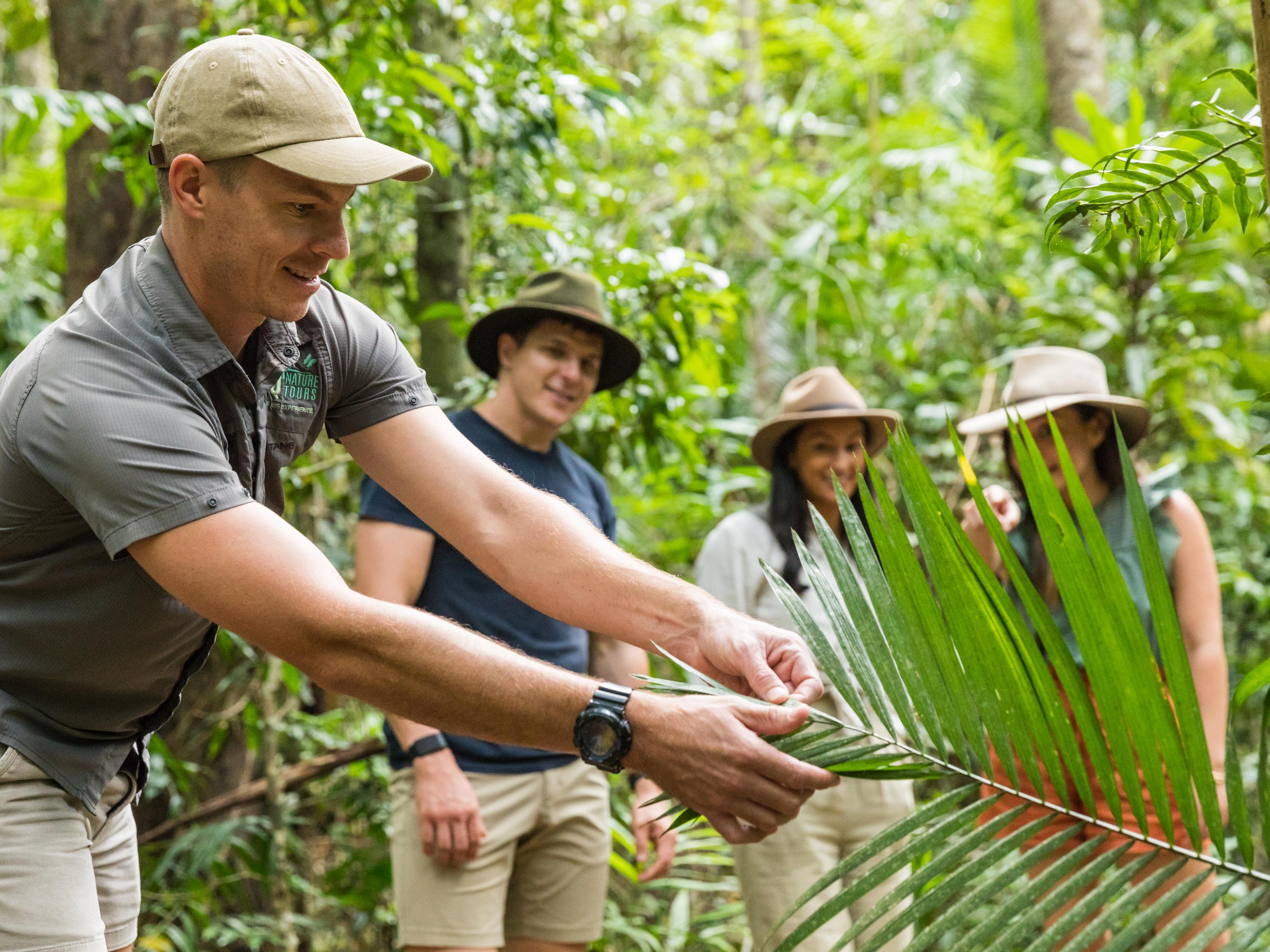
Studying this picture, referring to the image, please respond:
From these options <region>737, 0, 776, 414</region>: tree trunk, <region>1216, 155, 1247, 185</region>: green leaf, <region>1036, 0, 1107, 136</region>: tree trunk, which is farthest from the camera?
<region>737, 0, 776, 414</region>: tree trunk

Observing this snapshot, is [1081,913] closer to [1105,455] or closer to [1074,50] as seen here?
[1105,455]

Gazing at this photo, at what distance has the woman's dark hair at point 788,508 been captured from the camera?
259cm

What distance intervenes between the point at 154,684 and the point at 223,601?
364mm

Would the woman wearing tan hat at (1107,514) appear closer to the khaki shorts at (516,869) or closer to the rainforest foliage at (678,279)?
the rainforest foliage at (678,279)

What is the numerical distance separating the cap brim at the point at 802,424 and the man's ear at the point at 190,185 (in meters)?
1.62

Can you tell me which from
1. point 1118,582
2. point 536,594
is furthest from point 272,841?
point 1118,582

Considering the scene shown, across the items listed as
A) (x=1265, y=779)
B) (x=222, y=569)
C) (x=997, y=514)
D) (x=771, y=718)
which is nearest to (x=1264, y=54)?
(x=1265, y=779)

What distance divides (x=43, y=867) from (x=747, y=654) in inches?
34.2

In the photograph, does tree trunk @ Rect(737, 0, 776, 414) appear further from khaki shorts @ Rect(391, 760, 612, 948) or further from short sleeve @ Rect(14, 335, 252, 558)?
short sleeve @ Rect(14, 335, 252, 558)

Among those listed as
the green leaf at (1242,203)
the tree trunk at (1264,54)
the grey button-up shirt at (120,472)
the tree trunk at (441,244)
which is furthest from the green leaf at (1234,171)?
the tree trunk at (441,244)

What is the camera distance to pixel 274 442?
1.53 m

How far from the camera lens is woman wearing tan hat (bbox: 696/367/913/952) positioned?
2.43 metres

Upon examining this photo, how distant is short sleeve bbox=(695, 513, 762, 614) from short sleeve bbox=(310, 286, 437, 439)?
43.1 inches

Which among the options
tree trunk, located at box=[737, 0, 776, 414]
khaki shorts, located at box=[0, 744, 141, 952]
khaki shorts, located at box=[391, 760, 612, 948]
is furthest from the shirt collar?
tree trunk, located at box=[737, 0, 776, 414]
